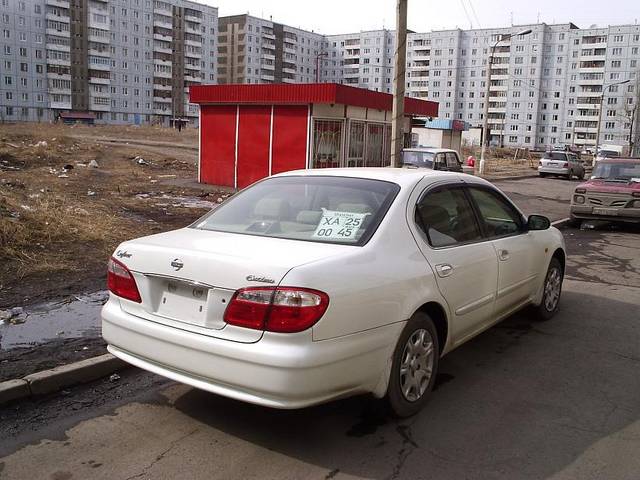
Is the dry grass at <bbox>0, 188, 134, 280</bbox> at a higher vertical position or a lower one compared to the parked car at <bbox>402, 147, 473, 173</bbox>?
lower

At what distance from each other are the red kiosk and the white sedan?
42.8ft

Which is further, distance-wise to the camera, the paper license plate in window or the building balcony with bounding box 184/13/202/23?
the building balcony with bounding box 184/13/202/23

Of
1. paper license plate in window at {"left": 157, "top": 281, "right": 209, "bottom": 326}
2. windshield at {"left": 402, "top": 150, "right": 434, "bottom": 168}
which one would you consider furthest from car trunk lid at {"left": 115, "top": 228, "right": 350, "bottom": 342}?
windshield at {"left": 402, "top": 150, "right": 434, "bottom": 168}

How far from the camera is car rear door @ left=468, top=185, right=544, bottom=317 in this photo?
4875 mm

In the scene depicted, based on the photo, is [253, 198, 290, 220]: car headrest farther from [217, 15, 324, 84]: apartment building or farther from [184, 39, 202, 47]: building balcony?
[217, 15, 324, 84]: apartment building

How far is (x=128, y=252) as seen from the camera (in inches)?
147

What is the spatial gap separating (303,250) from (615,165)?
13.0m

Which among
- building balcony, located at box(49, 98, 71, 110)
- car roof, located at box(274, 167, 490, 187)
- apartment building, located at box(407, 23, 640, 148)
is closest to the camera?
car roof, located at box(274, 167, 490, 187)

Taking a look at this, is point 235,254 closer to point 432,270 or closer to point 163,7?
point 432,270

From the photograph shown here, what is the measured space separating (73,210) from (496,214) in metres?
8.06

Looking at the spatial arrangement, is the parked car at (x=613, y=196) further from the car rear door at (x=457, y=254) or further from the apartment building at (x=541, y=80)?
the apartment building at (x=541, y=80)

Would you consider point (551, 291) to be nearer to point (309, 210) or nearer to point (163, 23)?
point (309, 210)

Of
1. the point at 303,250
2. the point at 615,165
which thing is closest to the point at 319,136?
the point at 615,165

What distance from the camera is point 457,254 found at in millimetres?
4227
